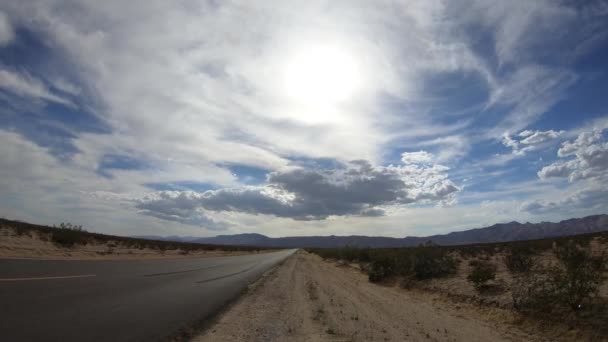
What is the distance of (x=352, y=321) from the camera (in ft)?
27.7

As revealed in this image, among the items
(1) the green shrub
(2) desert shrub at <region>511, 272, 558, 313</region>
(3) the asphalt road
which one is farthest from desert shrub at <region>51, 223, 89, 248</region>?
(2) desert shrub at <region>511, 272, 558, 313</region>

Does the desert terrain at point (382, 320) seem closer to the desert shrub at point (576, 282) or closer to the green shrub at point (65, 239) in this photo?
the desert shrub at point (576, 282)

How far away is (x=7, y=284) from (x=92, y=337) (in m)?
5.09

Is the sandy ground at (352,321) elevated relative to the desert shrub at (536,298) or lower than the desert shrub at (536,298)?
lower

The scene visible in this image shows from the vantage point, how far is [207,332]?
691cm

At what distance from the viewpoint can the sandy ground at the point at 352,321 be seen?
23.4ft

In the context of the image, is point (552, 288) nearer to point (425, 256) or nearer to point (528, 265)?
point (528, 265)

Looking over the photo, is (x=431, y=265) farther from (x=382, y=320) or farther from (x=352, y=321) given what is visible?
(x=352, y=321)

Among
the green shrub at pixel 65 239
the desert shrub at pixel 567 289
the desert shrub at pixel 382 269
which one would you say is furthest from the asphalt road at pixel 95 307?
the green shrub at pixel 65 239

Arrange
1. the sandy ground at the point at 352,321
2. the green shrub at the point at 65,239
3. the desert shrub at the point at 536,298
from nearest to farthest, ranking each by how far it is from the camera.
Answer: the sandy ground at the point at 352,321, the desert shrub at the point at 536,298, the green shrub at the point at 65,239

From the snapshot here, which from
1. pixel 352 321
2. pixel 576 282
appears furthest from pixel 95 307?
pixel 576 282

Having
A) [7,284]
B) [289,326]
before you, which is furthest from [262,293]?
[7,284]

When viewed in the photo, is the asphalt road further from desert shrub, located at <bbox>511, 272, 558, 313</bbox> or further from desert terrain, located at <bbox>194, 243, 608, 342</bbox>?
desert shrub, located at <bbox>511, 272, 558, 313</bbox>

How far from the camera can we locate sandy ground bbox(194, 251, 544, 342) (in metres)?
7.14
